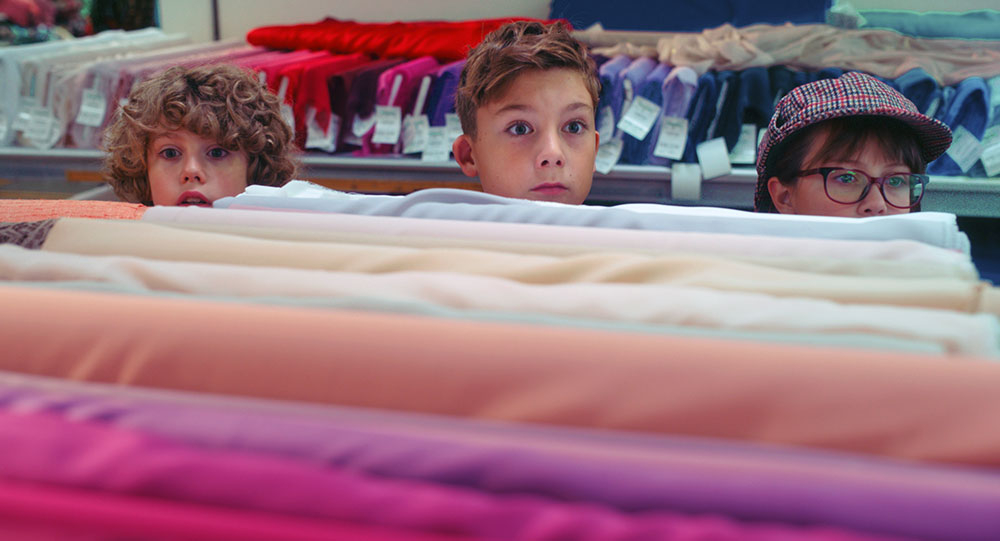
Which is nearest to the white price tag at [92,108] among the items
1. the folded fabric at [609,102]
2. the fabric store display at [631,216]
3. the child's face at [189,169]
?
the child's face at [189,169]

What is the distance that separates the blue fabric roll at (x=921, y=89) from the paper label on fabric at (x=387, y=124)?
1350 mm

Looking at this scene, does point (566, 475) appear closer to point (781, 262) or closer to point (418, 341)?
point (418, 341)

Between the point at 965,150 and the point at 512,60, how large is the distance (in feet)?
4.52

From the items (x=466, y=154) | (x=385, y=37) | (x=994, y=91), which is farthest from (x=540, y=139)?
(x=385, y=37)

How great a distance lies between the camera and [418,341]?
39 cm

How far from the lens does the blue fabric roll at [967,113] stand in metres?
1.84

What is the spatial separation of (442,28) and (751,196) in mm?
1175

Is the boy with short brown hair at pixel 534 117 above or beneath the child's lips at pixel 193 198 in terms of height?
above

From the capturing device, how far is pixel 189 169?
43.7 inches

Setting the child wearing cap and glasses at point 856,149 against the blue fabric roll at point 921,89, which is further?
the blue fabric roll at point 921,89

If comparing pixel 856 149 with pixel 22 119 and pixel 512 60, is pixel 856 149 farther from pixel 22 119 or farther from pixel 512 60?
pixel 22 119

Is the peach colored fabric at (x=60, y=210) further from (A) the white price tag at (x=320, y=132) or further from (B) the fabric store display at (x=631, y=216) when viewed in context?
(A) the white price tag at (x=320, y=132)

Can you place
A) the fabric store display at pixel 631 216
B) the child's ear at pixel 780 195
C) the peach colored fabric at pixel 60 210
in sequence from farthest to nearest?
the child's ear at pixel 780 195 < the peach colored fabric at pixel 60 210 < the fabric store display at pixel 631 216

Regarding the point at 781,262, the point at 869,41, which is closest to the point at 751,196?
the point at 869,41
